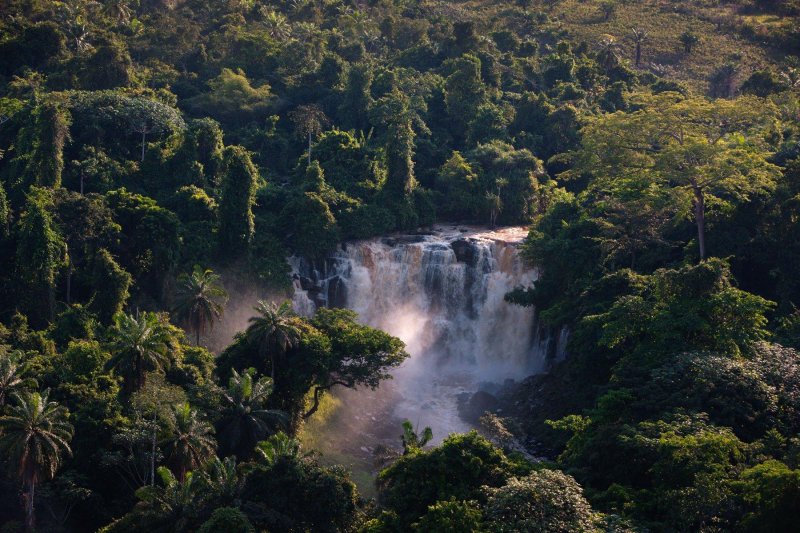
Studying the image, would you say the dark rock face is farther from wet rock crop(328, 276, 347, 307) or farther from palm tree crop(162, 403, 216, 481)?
palm tree crop(162, 403, 216, 481)

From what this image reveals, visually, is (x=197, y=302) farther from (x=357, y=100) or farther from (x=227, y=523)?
(x=357, y=100)

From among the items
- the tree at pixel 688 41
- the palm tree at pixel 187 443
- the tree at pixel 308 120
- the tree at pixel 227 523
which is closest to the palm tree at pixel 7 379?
the palm tree at pixel 187 443

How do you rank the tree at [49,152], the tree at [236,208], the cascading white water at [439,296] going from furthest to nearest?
1. the cascading white water at [439,296]
2. the tree at [49,152]
3. the tree at [236,208]

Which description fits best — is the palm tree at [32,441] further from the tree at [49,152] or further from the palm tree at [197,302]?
the tree at [49,152]

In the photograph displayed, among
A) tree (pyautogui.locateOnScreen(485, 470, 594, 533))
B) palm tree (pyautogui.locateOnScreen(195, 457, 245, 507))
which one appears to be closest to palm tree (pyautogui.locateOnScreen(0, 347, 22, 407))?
palm tree (pyautogui.locateOnScreen(195, 457, 245, 507))

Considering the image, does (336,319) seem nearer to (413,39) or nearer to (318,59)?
(318,59)

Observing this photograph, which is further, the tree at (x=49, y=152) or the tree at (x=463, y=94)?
the tree at (x=463, y=94)
